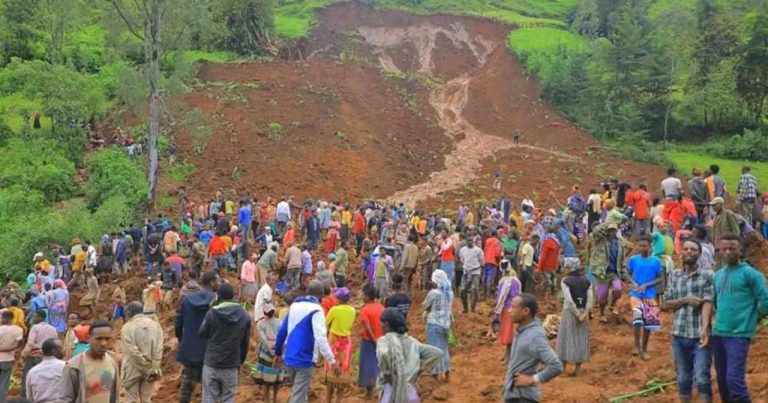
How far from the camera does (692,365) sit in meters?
7.28

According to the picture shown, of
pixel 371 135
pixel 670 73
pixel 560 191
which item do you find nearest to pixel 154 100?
pixel 371 135

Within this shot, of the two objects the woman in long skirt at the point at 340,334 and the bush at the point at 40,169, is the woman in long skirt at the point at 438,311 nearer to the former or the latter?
the woman in long skirt at the point at 340,334

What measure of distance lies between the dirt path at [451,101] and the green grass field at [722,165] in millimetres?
5534

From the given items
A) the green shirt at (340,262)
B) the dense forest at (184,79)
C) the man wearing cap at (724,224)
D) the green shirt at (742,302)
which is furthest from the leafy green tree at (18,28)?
the green shirt at (742,302)

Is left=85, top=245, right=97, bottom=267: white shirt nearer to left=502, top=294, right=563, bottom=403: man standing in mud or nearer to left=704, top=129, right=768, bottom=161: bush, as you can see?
left=502, top=294, right=563, bottom=403: man standing in mud

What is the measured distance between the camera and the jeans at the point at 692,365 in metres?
6.94

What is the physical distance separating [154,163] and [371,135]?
1258 cm

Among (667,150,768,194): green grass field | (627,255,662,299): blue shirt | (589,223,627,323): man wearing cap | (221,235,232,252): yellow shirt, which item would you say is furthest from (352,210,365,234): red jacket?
(667,150,768,194): green grass field

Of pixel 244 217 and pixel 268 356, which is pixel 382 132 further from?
pixel 268 356

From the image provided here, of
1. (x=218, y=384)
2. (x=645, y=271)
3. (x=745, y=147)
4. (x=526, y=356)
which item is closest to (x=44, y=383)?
(x=218, y=384)

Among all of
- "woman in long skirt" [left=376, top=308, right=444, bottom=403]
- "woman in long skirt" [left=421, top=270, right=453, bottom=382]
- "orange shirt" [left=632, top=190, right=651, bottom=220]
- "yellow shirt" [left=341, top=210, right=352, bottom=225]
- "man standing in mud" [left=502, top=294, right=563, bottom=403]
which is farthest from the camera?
"yellow shirt" [left=341, top=210, right=352, bottom=225]

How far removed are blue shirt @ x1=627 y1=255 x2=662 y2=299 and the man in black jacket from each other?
4.70 meters

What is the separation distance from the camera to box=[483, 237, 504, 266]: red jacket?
14047mm

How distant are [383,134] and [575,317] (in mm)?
28342
